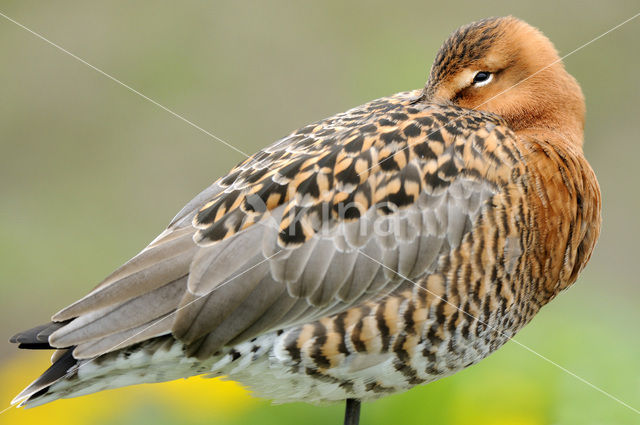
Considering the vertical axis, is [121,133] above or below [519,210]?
above

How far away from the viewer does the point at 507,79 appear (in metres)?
4.68

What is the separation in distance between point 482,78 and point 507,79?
0.49 ft

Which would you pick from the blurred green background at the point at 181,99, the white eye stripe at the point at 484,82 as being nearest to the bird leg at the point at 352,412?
the white eye stripe at the point at 484,82

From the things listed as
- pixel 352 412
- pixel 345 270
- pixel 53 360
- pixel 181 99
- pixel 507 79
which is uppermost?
pixel 181 99

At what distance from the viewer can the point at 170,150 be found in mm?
9797

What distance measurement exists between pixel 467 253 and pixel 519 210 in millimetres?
333

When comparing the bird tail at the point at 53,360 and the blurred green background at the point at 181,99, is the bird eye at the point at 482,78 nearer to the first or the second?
the bird tail at the point at 53,360

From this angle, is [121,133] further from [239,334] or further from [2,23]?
[239,334]

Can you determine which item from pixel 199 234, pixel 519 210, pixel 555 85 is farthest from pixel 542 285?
pixel 199 234

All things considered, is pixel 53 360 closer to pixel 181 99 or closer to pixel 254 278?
pixel 254 278

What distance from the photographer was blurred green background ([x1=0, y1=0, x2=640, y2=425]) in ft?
29.4

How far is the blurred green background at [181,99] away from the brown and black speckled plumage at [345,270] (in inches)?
112

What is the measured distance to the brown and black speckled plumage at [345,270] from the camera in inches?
159

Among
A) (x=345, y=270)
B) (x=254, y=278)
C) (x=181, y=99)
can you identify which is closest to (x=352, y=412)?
(x=345, y=270)
